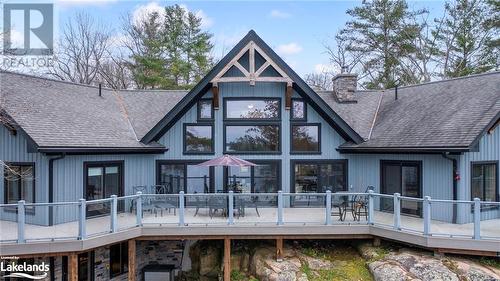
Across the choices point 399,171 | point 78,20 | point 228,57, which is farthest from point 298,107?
point 78,20

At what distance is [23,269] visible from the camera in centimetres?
1104

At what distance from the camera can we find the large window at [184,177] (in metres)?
15.1

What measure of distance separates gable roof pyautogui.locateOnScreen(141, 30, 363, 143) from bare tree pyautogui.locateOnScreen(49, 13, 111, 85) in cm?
1811

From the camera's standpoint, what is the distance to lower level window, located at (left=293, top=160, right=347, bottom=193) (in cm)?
1523

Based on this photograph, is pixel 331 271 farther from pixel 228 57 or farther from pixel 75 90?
pixel 75 90

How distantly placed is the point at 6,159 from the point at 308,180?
10.3m

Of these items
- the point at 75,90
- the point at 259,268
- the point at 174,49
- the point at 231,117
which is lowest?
the point at 259,268

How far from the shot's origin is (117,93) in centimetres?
1798

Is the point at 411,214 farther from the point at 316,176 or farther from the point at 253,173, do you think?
the point at 253,173

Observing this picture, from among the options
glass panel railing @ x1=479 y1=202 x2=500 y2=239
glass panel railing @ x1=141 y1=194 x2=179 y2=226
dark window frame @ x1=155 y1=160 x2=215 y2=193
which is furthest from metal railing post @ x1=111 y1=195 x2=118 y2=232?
glass panel railing @ x1=479 y1=202 x2=500 y2=239

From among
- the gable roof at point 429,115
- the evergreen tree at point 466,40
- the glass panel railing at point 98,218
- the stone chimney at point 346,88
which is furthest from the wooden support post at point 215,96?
the evergreen tree at point 466,40

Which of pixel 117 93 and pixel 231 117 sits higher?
pixel 117 93

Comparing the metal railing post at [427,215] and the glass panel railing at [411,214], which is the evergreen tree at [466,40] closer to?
the glass panel railing at [411,214]

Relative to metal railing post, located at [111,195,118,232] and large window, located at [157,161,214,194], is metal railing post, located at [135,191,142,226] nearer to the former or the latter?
metal railing post, located at [111,195,118,232]
